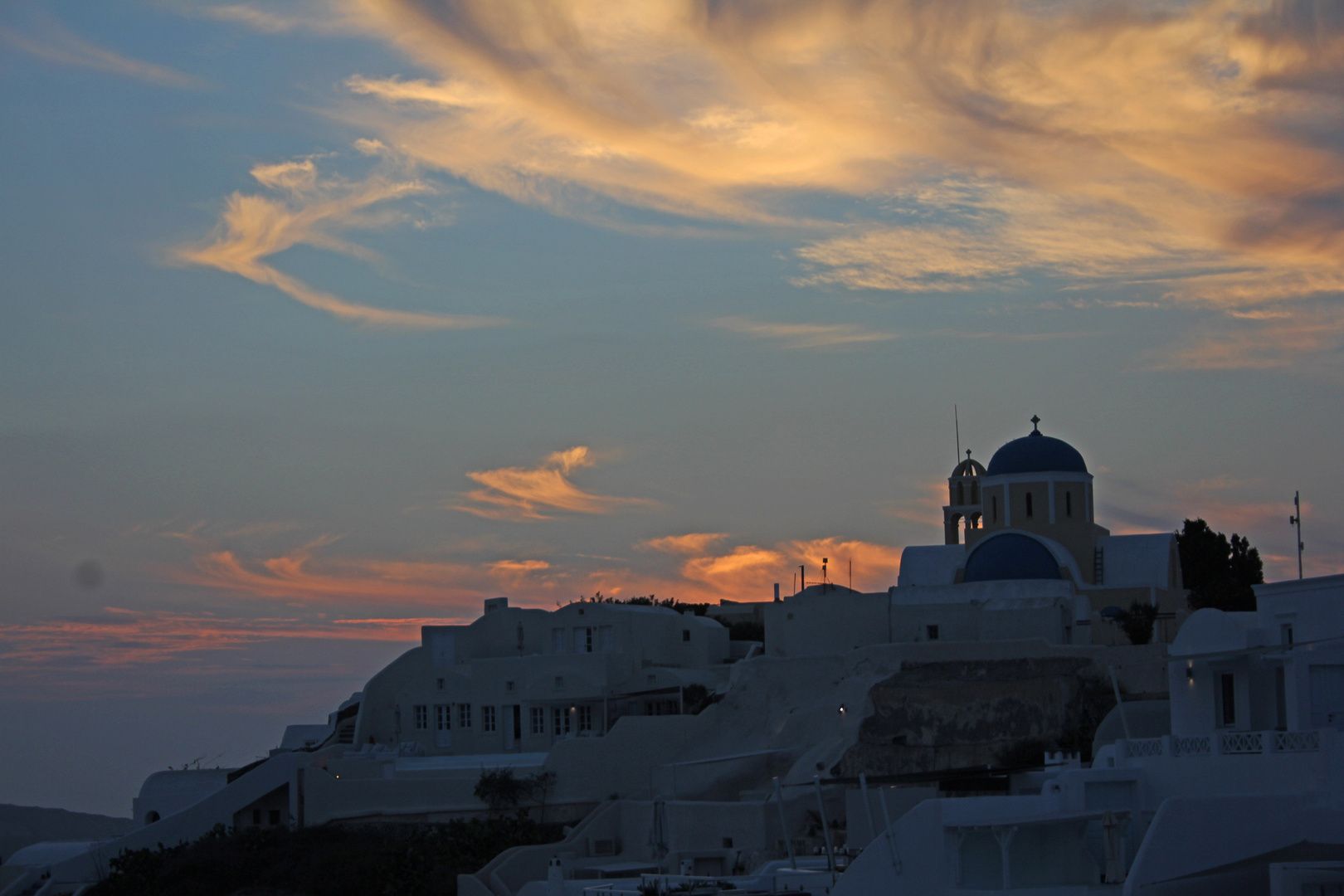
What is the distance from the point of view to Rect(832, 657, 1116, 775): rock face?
3897 centimetres

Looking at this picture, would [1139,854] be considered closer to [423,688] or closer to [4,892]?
[423,688]

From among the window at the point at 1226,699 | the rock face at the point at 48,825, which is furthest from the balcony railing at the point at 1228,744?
the rock face at the point at 48,825

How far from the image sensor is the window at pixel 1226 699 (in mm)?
27734

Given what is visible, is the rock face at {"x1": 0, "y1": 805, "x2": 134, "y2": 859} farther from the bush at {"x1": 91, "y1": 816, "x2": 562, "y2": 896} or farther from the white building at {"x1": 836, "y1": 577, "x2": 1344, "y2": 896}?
the white building at {"x1": 836, "y1": 577, "x2": 1344, "y2": 896}

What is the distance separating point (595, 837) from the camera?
40.1 metres

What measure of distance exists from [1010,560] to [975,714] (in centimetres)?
940

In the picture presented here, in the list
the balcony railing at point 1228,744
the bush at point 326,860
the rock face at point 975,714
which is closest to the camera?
the balcony railing at point 1228,744

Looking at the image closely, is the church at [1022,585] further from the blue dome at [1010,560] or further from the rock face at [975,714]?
the rock face at [975,714]

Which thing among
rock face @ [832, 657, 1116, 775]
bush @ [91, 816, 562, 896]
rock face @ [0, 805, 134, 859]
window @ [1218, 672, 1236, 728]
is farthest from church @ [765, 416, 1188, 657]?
rock face @ [0, 805, 134, 859]

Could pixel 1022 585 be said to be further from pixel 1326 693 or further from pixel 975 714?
pixel 1326 693

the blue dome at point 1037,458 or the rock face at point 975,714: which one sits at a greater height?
the blue dome at point 1037,458

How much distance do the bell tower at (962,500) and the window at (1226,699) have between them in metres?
32.9

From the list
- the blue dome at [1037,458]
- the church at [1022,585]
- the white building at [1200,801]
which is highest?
the blue dome at [1037,458]

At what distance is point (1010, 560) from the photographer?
47969 millimetres
